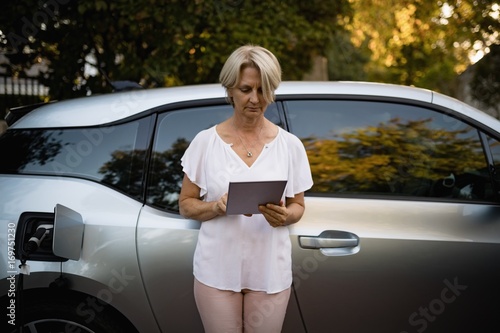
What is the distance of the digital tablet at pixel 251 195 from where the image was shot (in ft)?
7.29

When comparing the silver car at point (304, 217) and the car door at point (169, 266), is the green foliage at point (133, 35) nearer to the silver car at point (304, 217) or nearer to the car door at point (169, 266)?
the silver car at point (304, 217)

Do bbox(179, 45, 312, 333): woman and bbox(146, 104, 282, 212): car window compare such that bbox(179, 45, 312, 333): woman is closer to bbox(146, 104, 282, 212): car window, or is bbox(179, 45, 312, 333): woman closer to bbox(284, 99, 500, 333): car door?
bbox(284, 99, 500, 333): car door

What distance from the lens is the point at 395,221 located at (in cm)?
295

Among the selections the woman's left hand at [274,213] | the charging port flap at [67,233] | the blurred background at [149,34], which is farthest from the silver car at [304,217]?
the blurred background at [149,34]

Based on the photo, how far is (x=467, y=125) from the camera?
309 centimetres

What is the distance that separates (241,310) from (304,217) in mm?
612

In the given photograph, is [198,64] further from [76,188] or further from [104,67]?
[76,188]

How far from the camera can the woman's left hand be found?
2.32 metres

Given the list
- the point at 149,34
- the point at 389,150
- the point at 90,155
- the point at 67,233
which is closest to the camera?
the point at 67,233

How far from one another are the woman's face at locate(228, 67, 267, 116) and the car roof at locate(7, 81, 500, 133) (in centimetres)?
68

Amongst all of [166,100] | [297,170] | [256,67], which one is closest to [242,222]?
[297,170]

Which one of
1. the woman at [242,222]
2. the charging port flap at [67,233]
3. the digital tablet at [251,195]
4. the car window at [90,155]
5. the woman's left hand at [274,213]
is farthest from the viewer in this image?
the car window at [90,155]

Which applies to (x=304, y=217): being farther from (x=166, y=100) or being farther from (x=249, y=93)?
(x=166, y=100)

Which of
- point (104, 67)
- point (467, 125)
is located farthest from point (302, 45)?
point (467, 125)
